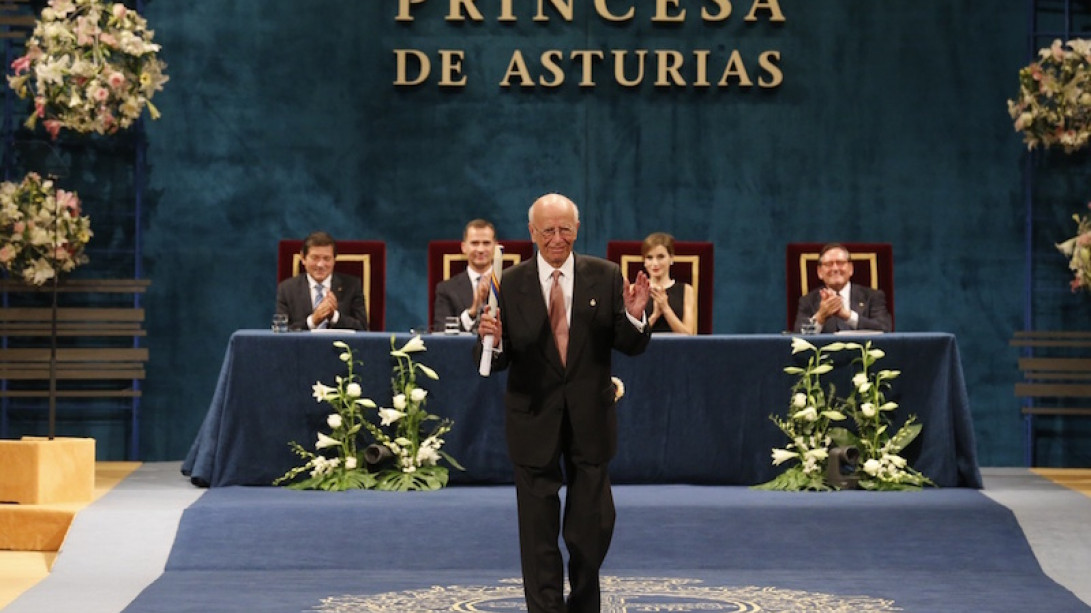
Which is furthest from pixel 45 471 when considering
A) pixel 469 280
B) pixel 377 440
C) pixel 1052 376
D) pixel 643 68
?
pixel 1052 376

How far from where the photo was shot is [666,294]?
7414 millimetres

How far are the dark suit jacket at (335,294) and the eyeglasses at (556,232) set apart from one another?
129 inches

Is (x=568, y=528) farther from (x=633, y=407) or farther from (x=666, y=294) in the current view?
(x=666, y=294)

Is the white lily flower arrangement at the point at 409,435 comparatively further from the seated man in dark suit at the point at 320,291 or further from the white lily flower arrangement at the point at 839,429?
the white lily flower arrangement at the point at 839,429

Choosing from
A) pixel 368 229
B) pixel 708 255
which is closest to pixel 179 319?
pixel 368 229

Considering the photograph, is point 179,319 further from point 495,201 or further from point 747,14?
point 747,14

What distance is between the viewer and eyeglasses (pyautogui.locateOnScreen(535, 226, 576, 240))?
4.19 metres

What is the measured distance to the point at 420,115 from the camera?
870 centimetres

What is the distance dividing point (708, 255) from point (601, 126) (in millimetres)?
1368

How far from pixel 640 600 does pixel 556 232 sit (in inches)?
58.0

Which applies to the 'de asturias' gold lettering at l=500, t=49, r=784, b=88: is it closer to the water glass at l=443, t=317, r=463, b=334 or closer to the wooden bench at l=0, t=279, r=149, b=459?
the water glass at l=443, t=317, r=463, b=334

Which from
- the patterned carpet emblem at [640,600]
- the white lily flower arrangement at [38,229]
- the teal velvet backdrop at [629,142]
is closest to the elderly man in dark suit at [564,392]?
the patterned carpet emblem at [640,600]

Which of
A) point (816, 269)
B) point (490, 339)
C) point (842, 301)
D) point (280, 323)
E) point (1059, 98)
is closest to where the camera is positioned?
A: point (490, 339)

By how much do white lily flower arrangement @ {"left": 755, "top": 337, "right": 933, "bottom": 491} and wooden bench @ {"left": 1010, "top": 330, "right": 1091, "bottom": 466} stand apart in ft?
6.52
